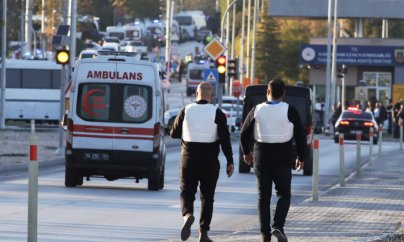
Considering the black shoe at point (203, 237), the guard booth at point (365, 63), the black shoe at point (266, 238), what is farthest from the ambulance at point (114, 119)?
the guard booth at point (365, 63)

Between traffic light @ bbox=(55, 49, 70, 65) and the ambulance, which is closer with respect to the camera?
the ambulance

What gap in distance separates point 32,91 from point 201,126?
4751 cm

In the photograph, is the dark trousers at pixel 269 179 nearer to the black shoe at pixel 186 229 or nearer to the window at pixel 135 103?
the black shoe at pixel 186 229

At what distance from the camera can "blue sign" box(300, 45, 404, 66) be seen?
86938 mm

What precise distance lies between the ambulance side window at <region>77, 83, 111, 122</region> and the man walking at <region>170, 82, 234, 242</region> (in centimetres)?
991

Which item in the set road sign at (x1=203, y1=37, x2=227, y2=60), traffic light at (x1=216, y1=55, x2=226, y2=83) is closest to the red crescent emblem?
traffic light at (x1=216, y1=55, x2=226, y2=83)

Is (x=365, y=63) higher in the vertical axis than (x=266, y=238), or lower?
lower

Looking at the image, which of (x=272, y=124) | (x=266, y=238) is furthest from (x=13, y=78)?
(x=266, y=238)

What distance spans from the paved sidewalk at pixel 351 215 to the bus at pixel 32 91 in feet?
108

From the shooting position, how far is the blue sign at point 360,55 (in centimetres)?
8694

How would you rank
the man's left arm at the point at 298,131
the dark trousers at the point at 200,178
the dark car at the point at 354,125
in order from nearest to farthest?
the man's left arm at the point at 298,131 < the dark trousers at the point at 200,178 < the dark car at the point at 354,125

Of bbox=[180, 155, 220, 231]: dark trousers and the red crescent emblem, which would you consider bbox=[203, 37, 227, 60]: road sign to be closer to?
the red crescent emblem

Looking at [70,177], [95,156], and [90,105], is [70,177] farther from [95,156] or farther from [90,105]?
[90,105]

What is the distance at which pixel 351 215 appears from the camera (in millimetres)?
19547
